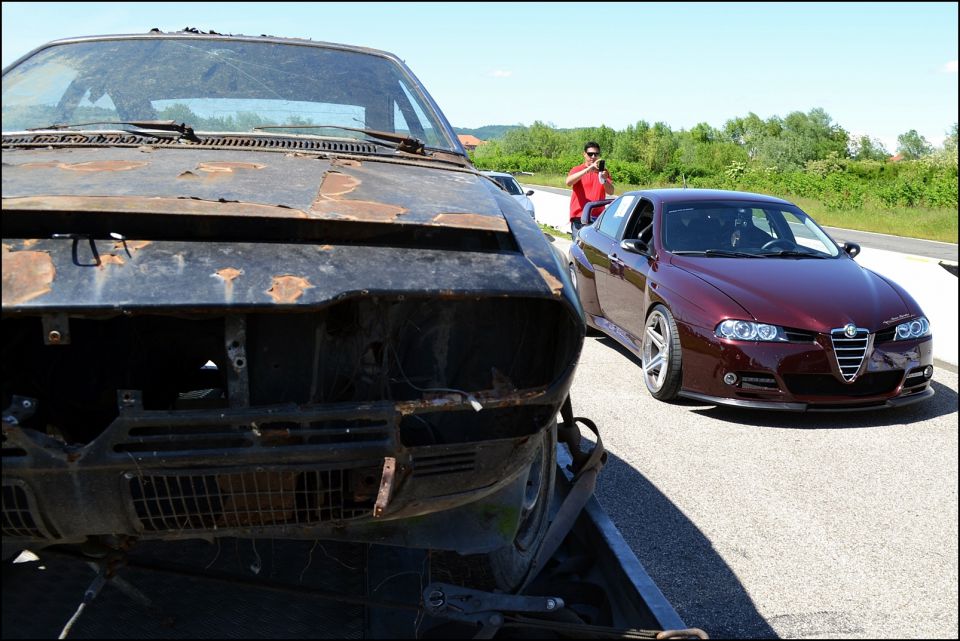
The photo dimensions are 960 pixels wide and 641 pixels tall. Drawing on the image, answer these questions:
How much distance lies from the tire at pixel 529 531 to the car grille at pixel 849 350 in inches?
133

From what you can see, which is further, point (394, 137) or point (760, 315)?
point (760, 315)

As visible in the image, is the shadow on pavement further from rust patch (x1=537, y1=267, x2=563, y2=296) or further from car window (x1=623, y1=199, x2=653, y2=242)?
car window (x1=623, y1=199, x2=653, y2=242)

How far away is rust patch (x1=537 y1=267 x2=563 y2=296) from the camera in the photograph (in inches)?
75.1

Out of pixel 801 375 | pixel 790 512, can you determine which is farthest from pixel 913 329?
pixel 790 512

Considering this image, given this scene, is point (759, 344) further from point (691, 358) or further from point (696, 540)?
point (696, 540)

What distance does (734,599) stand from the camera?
3.08m

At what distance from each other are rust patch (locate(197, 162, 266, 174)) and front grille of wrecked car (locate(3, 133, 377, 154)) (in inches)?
13.4

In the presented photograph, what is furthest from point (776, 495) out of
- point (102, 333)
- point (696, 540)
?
point (102, 333)

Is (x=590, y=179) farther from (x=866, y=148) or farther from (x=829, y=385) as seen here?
(x=866, y=148)

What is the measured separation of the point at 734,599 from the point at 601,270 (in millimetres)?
4659

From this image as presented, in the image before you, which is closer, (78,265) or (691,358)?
(78,265)

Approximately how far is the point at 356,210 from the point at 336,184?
280 mm

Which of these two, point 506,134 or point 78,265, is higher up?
point 78,265

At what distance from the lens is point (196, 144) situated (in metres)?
2.72
